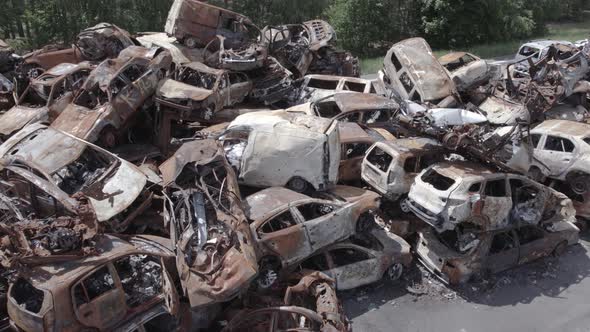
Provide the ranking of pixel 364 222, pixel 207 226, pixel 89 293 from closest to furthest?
pixel 89 293
pixel 207 226
pixel 364 222

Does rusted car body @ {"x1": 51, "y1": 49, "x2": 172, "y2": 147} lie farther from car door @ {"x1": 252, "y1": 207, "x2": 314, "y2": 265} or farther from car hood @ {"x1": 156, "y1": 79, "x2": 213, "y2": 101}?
car door @ {"x1": 252, "y1": 207, "x2": 314, "y2": 265}

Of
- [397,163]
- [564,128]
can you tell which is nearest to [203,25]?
[397,163]

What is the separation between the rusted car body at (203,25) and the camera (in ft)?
49.6

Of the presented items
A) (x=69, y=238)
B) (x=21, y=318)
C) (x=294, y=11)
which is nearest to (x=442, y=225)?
(x=69, y=238)

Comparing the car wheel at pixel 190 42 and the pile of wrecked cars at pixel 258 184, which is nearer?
the pile of wrecked cars at pixel 258 184

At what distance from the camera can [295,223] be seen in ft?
26.5

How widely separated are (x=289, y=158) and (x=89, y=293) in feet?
13.9

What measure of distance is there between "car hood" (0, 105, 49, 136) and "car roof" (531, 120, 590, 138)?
11003 mm

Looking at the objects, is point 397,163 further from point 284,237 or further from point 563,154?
point 563,154

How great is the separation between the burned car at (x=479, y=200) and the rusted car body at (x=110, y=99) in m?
6.15

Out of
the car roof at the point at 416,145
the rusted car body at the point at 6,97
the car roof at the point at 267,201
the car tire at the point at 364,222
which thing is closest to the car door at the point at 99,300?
the car roof at the point at 267,201

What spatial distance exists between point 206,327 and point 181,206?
6.12 feet

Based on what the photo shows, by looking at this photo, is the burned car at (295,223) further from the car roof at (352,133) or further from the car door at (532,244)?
the car door at (532,244)

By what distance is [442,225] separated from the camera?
861cm
